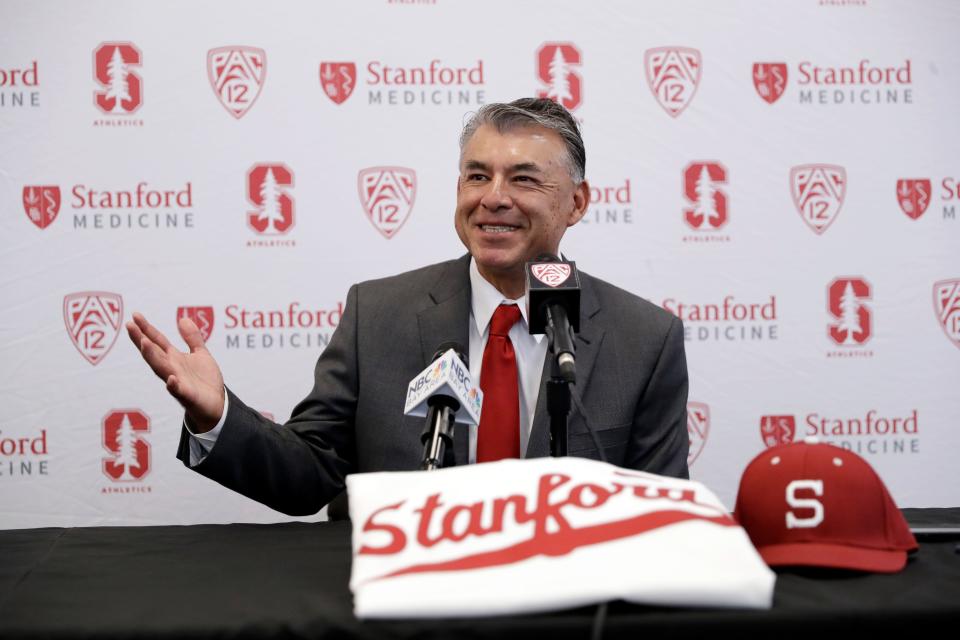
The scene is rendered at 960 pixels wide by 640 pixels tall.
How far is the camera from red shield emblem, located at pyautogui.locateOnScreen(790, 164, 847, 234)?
108 inches

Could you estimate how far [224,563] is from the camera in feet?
3.31

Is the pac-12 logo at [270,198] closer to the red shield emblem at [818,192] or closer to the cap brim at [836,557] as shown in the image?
the red shield emblem at [818,192]

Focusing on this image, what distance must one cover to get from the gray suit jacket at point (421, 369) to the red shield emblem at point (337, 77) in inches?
32.7

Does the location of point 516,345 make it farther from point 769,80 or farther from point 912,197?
point 912,197

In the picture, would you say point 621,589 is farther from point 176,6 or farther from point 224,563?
point 176,6

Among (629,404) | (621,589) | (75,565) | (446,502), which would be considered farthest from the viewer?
(629,404)

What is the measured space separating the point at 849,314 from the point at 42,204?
2.40 meters

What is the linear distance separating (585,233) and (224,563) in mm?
1869

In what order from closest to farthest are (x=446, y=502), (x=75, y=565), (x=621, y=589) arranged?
1. (x=621, y=589)
2. (x=446, y=502)
3. (x=75, y=565)

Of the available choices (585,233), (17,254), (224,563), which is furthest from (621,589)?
(17,254)

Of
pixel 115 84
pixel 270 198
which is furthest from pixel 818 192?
pixel 115 84

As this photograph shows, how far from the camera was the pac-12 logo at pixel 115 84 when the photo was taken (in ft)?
8.64

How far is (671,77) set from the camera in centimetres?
273

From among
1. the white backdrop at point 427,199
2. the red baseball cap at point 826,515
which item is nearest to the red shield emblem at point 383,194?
the white backdrop at point 427,199
